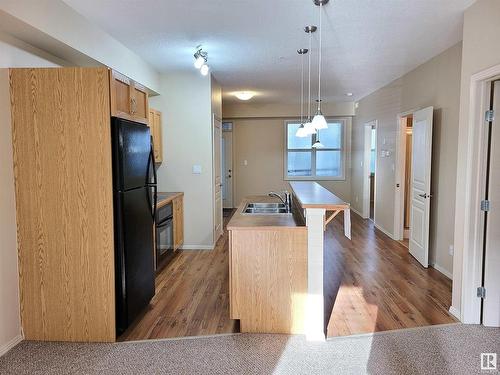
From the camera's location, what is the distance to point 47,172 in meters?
2.47

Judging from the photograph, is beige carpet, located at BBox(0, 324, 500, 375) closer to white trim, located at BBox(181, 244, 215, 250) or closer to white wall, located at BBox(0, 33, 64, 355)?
white wall, located at BBox(0, 33, 64, 355)

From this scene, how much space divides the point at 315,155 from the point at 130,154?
640cm

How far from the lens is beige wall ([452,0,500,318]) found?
2494 millimetres

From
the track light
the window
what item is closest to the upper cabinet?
the track light

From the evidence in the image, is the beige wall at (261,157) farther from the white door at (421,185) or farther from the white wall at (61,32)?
the white wall at (61,32)

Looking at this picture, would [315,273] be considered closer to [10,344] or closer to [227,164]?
[10,344]

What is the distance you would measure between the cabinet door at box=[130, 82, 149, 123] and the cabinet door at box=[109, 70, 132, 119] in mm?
77

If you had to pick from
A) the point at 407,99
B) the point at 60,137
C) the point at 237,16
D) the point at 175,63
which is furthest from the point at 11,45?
the point at 407,99

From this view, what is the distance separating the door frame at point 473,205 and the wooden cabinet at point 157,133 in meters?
3.51

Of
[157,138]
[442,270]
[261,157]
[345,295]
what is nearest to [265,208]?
[345,295]

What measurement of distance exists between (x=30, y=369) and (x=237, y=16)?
298 centimetres

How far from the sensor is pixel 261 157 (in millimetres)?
8555

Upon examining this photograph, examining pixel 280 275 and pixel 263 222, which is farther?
pixel 263 222

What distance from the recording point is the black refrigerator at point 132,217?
8.29ft
